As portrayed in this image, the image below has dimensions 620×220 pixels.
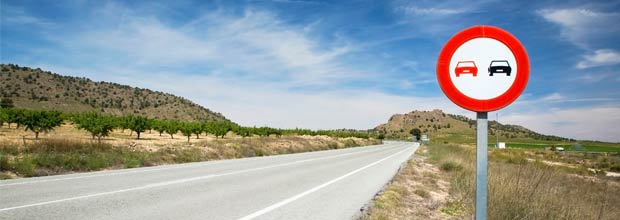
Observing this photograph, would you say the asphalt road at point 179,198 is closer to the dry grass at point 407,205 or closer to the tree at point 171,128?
the dry grass at point 407,205

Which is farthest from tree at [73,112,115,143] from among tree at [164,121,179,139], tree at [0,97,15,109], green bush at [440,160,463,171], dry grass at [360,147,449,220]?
dry grass at [360,147,449,220]

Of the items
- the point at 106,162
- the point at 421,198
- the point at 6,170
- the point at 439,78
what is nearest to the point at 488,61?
the point at 439,78

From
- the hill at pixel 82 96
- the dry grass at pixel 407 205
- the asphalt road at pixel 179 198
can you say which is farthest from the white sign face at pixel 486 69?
the hill at pixel 82 96

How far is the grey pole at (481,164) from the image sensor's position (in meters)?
3.13

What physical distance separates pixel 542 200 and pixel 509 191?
23.9 inches

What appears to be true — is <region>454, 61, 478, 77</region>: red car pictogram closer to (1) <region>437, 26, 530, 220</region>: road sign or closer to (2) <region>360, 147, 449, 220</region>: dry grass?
(1) <region>437, 26, 530, 220</region>: road sign

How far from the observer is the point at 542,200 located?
8.54 meters

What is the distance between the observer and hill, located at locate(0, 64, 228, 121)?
354 ft

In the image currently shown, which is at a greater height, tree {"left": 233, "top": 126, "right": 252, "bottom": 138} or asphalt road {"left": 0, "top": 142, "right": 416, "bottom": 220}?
tree {"left": 233, "top": 126, "right": 252, "bottom": 138}

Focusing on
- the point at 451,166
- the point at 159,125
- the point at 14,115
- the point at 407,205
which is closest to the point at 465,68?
the point at 407,205

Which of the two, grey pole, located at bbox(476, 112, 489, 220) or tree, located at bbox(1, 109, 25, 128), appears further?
tree, located at bbox(1, 109, 25, 128)

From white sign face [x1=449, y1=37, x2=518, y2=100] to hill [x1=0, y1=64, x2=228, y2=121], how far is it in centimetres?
11228

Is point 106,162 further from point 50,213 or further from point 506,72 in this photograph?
point 506,72

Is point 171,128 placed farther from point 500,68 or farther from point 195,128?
point 500,68
